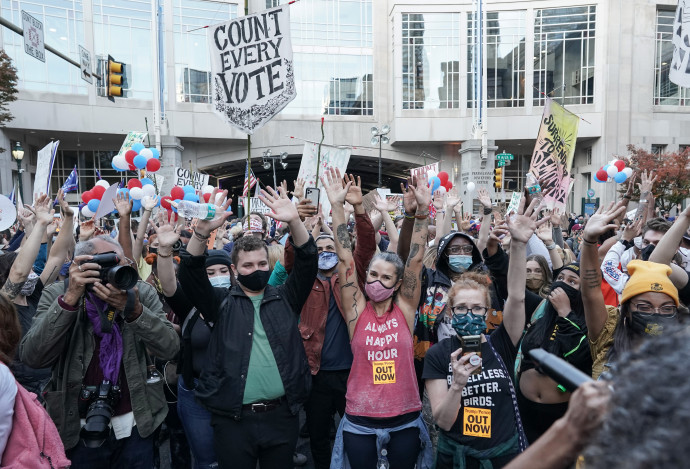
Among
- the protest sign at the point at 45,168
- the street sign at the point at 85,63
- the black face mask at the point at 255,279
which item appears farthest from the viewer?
the street sign at the point at 85,63

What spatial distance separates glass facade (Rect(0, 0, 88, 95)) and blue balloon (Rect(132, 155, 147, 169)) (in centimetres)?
1858

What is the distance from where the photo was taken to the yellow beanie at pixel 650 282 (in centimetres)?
246

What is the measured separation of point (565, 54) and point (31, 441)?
32.8 m

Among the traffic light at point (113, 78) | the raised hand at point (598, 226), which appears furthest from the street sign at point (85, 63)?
the raised hand at point (598, 226)

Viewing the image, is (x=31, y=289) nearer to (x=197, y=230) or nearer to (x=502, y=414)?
(x=197, y=230)

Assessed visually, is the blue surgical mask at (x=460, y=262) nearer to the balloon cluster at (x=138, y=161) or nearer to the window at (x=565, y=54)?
the balloon cluster at (x=138, y=161)

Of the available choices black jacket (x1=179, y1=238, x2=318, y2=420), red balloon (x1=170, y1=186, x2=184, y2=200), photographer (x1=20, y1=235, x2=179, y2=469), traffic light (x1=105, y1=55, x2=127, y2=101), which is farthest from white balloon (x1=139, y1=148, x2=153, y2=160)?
black jacket (x1=179, y1=238, x2=318, y2=420)

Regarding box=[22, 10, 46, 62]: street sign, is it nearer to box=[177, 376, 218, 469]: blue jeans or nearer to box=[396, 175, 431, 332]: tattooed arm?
box=[177, 376, 218, 469]: blue jeans

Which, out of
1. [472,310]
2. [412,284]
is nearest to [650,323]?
[472,310]

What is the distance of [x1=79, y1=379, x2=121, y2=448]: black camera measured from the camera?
2.62m

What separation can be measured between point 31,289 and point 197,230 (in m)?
1.79

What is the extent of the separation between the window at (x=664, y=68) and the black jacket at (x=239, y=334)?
33132 millimetres

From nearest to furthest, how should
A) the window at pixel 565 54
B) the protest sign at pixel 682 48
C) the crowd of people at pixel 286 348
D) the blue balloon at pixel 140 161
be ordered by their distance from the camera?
the crowd of people at pixel 286 348 < the protest sign at pixel 682 48 < the blue balloon at pixel 140 161 < the window at pixel 565 54

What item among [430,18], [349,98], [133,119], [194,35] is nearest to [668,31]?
[430,18]
